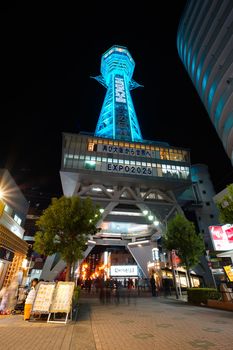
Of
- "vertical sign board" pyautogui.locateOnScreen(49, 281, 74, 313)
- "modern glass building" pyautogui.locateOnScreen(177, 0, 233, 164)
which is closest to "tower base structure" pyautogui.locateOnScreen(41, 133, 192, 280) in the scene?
"modern glass building" pyautogui.locateOnScreen(177, 0, 233, 164)

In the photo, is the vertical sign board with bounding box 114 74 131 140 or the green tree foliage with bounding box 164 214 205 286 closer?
the green tree foliage with bounding box 164 214 205 286

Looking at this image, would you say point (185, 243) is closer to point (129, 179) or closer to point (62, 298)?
point (62, 298)

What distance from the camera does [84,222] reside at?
16.5m

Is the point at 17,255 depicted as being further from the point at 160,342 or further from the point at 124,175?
the point at 124,175

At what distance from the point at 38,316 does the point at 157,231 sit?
159 feet

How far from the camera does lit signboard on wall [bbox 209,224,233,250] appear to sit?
1942 centimetres

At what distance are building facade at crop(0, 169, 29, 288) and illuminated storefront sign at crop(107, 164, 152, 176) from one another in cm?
3026

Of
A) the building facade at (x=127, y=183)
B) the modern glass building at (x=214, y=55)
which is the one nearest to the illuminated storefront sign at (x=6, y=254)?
the building facade at (x=127, y=183)

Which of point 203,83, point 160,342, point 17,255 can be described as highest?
point 203,83

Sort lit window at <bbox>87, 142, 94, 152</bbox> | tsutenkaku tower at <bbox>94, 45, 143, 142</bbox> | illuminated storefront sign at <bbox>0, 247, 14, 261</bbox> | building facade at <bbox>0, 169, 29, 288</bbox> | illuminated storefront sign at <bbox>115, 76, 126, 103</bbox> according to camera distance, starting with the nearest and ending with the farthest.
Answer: illuminated storefront sign at <bbox>0, 247, 14, 261</bbox>
building facade at <bbox>0, 169, 29, 288</bbox>
lit window at <bbox>87, 142, 94, 152</bbox>
tsutenkaku tower at <bbox>94, 45, 143, 142</bbox>
illuminated storefront sign at <bbox>115, 76, 126, 103</bbox>

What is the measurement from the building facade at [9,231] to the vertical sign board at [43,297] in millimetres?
5239

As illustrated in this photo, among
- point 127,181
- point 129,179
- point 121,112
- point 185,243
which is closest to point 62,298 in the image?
point 185,243

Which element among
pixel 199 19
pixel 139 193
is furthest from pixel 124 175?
pixel 199 19

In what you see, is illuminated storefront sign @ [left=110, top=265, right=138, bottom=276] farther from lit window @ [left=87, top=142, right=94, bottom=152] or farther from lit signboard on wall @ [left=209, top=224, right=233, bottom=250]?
lit window @ [left=87, top=142, right=94, bottom=152]
